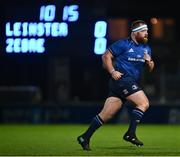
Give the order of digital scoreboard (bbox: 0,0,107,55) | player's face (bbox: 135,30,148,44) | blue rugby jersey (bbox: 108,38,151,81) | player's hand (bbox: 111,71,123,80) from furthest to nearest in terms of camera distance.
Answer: digital scoreboard (bbox: 0,0,107,55) < player's face (bbox: 135,30,148,44) < blue rugby jersey (bbox: 108,38,151,81) < player's hand (bbox: 111,71,123,80)

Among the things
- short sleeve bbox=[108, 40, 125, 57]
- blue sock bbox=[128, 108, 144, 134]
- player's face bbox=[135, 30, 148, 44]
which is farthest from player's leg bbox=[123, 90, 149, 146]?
player's face bbox=[135, 30, 148, 44]

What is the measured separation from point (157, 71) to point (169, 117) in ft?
22.6

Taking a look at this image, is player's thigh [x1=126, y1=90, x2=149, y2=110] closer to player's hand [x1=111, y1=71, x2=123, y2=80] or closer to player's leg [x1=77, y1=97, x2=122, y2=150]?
player's leg [x1=77, y1=97, x2=122, y2=150]

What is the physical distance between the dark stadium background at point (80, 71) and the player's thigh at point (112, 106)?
331cm

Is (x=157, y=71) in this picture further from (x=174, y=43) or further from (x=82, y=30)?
(x=82, y=30)

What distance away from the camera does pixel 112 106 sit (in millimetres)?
10211

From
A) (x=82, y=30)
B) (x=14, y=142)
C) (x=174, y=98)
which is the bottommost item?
(x=174, y=98)

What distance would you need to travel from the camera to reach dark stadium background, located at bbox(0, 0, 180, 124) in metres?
18.3

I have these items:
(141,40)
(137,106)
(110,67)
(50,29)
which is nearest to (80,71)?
(50,29)

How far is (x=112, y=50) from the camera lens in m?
10.2

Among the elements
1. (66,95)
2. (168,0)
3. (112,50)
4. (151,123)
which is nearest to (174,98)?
(66,95)

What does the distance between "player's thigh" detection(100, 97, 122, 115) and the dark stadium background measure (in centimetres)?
331

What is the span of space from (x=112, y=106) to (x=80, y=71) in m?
20.1

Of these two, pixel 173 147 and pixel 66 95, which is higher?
pixel 173 147
